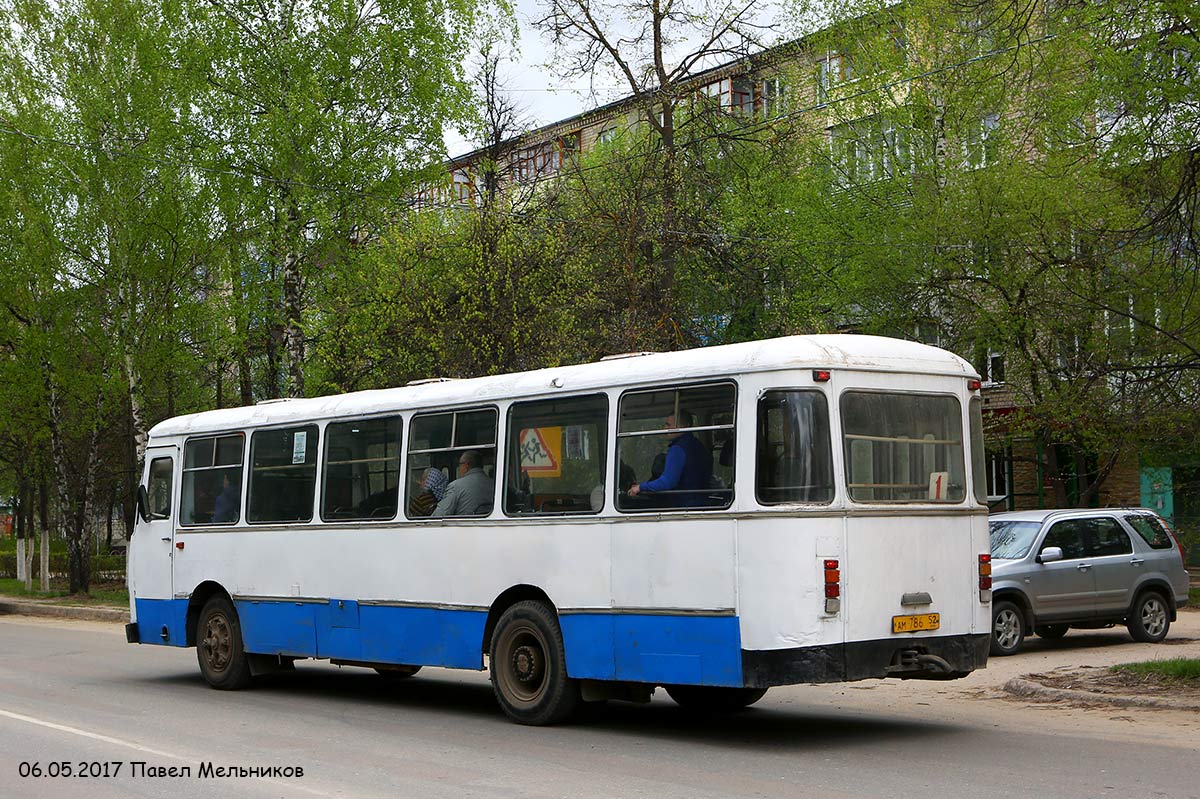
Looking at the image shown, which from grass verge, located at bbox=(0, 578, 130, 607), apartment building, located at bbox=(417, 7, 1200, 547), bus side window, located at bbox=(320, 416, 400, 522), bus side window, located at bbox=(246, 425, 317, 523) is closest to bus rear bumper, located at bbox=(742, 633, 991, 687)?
bus side window, located at bbox=(320, 416, 400, 522)

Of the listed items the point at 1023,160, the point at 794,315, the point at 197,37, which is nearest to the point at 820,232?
the point at 794,315

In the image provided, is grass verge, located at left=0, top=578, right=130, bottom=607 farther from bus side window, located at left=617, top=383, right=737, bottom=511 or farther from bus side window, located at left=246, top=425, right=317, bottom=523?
bus side window, located at left=617, top=383, right=737, bottom=511

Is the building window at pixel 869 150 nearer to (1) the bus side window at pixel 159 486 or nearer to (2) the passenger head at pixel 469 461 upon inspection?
(1) the bus side window at pixel 159 486

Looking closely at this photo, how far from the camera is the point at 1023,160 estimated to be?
1172 inches

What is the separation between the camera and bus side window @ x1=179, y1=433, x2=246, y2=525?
15836mm

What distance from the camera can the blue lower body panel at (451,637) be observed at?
10.6 meters

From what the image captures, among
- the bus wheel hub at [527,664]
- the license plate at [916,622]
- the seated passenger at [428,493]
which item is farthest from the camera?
the seated passenger at [428,493]

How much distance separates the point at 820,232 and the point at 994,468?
945 cm

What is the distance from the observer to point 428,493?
1331 centimetres

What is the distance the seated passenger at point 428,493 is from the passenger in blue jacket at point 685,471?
8.49ft

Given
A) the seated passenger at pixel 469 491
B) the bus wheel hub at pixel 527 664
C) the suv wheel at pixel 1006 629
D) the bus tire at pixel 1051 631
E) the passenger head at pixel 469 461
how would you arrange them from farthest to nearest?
the bus tire at pixel 1051 631 < the suv wheel at pixel 1006 629 < the passenger head at pixel 469 461 < the seated passenger at pixel 469 491 < the bus wheel hub at pixel 527 664

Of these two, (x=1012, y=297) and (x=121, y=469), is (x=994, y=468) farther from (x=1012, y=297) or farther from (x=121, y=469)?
(x=121, y=469)

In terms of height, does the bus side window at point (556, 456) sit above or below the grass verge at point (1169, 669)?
above

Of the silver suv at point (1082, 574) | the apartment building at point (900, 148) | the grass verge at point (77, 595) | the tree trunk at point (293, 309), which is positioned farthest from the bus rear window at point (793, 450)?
the grass verge at point (77, 595)
